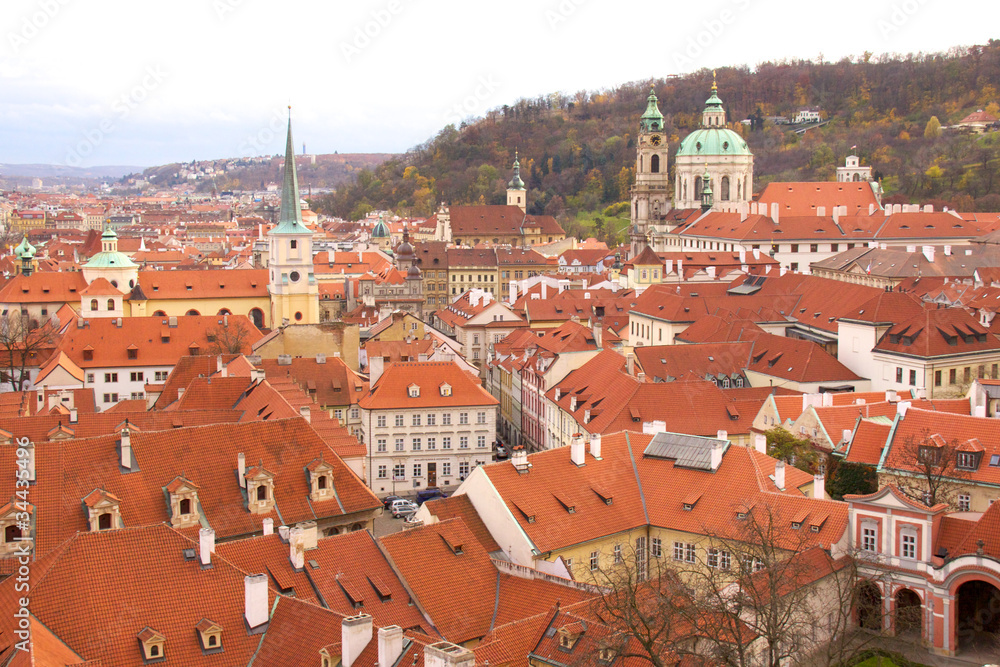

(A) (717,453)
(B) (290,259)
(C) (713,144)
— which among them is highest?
(C) (713,144)

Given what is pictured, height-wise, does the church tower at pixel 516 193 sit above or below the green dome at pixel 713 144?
below

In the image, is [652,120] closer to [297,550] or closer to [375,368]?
[375,368]

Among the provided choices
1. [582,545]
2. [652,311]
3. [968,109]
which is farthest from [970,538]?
[968,109]

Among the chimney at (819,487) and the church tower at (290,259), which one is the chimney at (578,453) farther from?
the church tower at (290,259)

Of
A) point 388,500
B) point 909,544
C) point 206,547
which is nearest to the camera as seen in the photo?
point 206,547

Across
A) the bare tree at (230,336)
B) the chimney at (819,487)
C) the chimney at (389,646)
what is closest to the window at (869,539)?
the chimney at (819,487)

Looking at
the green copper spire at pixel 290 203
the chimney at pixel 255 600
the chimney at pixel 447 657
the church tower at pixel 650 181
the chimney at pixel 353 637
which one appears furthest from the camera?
the church tower at pixel 650 181

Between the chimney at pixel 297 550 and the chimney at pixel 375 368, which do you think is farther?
the chimney at pixel 375 368

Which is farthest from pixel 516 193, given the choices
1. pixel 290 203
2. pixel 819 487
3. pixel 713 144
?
pixel 819 487
